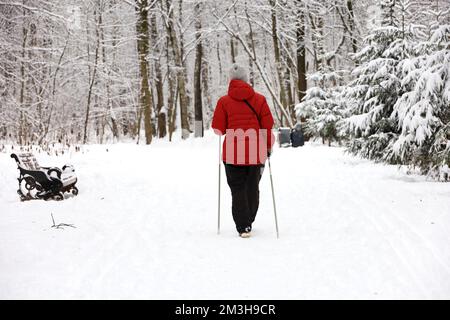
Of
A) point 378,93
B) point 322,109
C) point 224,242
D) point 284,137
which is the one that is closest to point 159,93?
point 284,137

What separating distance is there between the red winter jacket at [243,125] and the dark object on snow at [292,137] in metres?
13.5

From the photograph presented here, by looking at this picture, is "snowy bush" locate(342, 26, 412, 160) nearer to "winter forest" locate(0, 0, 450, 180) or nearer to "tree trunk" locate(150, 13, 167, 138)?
"winter forest" locate(0, 0, 450, 180)

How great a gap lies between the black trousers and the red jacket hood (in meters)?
0.86

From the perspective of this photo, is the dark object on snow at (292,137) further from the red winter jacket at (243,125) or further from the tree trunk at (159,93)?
the red winter jacket at (243,125)

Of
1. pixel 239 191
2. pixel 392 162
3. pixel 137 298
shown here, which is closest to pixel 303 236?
pixel 239 191

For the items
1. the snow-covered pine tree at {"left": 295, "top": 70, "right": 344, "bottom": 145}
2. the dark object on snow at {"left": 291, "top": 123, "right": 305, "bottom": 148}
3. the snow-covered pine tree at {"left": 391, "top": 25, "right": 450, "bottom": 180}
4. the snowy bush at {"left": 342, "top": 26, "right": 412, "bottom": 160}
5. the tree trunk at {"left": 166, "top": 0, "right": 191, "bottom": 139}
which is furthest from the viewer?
the tree trunk at {"left": 166, "top": 0, "right": 191, "bottom": 139}

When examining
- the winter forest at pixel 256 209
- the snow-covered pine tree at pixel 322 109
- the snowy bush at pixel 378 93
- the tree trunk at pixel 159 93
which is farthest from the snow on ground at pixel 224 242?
the tree trunk at pixel 159 93

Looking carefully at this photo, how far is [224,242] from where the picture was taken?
540cm

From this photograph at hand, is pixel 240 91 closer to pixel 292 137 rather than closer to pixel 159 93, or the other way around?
pixel 292 137

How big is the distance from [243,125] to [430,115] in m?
4.44

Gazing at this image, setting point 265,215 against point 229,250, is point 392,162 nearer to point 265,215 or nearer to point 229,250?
point 265,215

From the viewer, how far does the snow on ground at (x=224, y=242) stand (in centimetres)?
381

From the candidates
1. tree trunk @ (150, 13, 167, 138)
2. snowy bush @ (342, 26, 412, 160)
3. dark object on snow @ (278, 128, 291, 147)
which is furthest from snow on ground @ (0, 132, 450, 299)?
tree trunk @ (150, 13, 167, 138)

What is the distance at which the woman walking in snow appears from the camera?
5.59m
